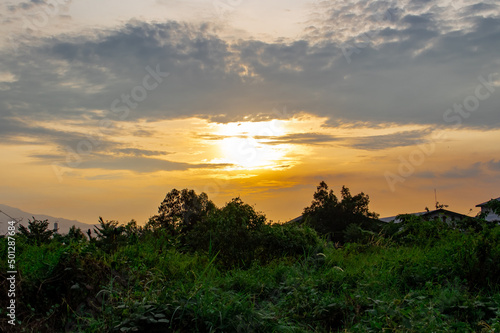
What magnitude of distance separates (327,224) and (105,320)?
90.4 ft

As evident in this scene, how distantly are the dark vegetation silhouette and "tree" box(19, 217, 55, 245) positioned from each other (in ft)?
0.07

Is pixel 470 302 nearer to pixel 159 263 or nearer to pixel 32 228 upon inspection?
pixel 159 263

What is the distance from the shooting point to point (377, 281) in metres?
7.14

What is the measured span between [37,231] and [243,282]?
5.27 metres

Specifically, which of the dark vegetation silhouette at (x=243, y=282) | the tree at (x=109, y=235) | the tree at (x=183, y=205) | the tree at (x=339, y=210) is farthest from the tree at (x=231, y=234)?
the tree at (x=339, y=210)

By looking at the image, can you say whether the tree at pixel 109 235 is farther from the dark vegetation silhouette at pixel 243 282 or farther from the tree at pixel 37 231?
the tree at pixel 37 231

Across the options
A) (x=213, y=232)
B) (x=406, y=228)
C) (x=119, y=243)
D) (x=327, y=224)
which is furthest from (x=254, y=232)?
(x=327, y=224)

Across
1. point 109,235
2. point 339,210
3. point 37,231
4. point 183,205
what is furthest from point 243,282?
point 339,210

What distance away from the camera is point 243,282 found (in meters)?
7.32

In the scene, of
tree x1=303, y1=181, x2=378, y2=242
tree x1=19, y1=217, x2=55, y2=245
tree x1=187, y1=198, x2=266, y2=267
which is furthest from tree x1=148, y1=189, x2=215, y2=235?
tree x1=303, y1=181, x2=378, y2=242

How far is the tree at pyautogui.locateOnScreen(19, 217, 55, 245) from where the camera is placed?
384 inches

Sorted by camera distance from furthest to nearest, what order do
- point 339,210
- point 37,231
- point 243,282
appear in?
point 339,210 < point 37,231 < point 243,282

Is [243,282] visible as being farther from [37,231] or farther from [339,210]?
[339,210]

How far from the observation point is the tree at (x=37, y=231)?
9.76 meters
